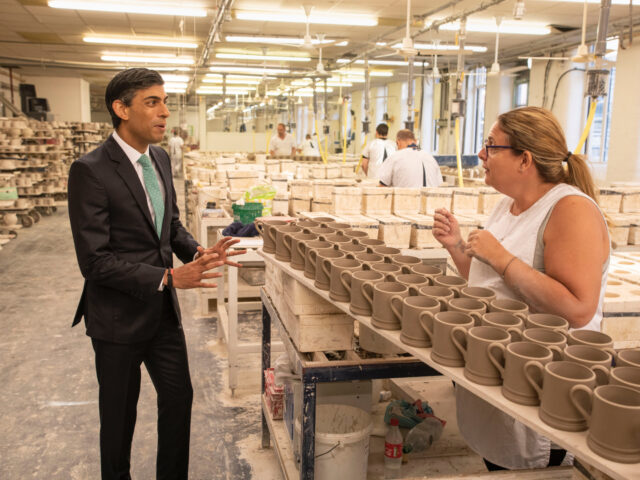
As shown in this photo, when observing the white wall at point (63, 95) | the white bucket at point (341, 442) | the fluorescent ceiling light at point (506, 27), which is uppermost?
the fluorescent ceiling light at point (506, 27)

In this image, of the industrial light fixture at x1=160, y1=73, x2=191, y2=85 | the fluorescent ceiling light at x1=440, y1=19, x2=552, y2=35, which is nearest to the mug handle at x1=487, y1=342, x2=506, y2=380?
the fluorescent ceiling light at x1=440, y1=19, x2=552, y2=35

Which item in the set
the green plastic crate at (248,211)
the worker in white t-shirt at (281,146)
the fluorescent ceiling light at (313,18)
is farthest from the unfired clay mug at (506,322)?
the worker in white t-shirt at (281,146)

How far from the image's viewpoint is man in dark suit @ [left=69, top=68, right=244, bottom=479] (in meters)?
1.94

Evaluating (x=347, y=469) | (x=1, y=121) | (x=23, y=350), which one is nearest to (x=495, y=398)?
(x=347, y=469)

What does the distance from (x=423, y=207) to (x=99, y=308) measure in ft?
9.15

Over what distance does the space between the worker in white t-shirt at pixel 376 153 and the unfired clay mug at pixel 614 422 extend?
6885 millimetres

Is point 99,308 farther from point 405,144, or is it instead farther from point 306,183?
point 405,144

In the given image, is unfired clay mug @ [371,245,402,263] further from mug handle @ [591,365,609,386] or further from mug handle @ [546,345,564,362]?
mug handle @ [591,365,609,386]

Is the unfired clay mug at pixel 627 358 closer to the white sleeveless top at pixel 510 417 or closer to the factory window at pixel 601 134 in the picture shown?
the white sleeveless top at pixel 510 417

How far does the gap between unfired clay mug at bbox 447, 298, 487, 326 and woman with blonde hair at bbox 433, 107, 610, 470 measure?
0.61ft

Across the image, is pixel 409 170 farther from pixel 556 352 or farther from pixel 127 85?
pixel 556 352

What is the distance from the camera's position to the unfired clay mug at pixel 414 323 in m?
1.47

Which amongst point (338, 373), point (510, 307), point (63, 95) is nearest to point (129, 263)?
point (338, 373)

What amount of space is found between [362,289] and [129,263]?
2.74ft
